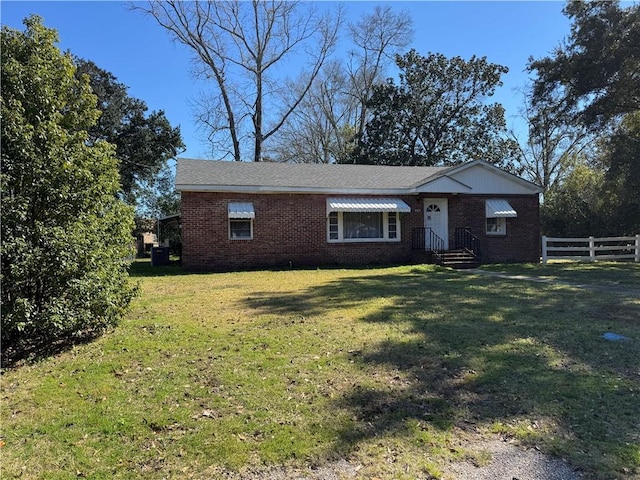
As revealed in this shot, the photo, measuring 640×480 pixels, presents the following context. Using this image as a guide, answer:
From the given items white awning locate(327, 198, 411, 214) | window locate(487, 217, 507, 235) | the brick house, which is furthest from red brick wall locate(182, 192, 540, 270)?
white awning locate(327, 198, 411, 214)

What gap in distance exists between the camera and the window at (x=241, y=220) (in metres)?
15.3

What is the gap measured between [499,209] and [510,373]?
1484 cm

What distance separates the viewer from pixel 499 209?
59.8 feet

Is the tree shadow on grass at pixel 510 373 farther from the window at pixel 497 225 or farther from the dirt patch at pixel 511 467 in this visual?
the window at pixel 497 225

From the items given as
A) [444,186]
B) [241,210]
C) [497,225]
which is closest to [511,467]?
[241,210]

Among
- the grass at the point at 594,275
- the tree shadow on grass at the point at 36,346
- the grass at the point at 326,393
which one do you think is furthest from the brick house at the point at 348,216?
the tree shadow on grass at the point at 36,346

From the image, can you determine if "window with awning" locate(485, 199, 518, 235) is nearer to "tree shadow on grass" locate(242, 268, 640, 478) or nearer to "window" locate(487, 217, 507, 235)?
"window" locate(487, 217, 507, 235)

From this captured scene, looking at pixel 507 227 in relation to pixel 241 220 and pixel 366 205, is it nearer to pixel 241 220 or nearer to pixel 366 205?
pixel 366 205

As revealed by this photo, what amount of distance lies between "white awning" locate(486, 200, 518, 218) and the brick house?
0.04m

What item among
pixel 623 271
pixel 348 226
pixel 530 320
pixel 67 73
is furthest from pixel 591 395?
pixel 348 226

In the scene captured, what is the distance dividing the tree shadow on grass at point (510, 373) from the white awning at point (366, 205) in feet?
25.5

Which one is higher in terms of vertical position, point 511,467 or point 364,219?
point 364,219

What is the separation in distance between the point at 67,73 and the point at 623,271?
15708mm

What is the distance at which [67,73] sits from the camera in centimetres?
620
